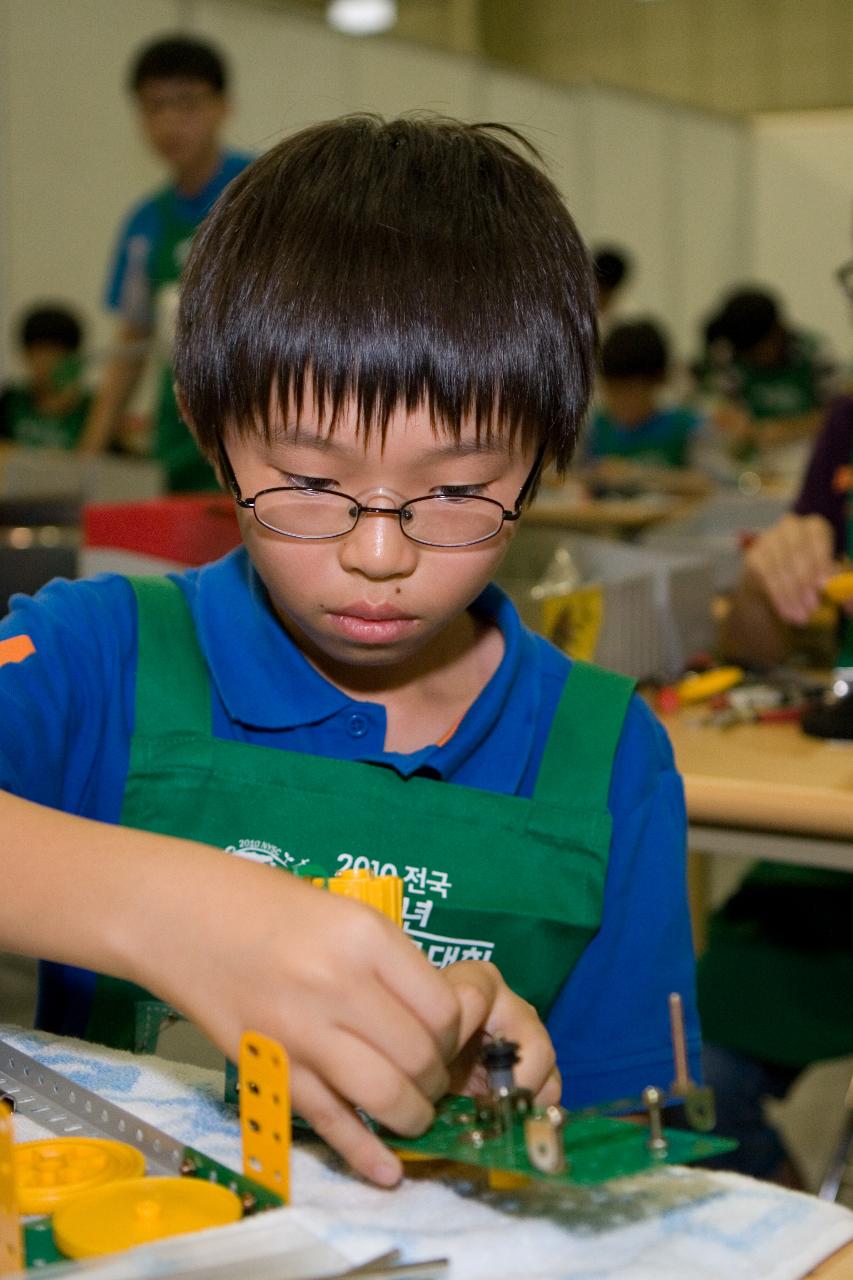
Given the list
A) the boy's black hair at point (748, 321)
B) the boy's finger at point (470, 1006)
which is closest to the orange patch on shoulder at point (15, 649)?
the boy's finger at point (470, 1006)

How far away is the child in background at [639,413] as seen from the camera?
5.19 m

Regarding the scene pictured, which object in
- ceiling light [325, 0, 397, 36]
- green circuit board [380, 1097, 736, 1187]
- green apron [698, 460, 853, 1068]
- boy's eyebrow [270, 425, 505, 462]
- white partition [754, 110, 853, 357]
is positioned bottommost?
green apron [698, 460, 853, 1068]

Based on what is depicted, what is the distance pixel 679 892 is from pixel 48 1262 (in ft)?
1.74

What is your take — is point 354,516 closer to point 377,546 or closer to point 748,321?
point 377,546

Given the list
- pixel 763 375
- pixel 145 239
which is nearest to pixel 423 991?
pixel 145 239

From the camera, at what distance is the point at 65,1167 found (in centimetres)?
56

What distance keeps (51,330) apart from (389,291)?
5.38 m

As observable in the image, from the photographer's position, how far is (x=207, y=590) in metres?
0.97

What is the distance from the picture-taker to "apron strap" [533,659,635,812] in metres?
0.91

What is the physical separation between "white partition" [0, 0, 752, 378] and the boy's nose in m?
4.45

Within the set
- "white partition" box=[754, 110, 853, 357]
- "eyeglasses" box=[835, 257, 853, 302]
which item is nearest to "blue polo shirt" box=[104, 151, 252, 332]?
"eyeglasses" box=[835, 257, 853, 302]

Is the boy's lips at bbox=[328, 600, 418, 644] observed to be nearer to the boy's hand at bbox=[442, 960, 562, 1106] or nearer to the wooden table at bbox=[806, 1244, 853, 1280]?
the boy's hand at bbox=[442, 960, 562, 1106]

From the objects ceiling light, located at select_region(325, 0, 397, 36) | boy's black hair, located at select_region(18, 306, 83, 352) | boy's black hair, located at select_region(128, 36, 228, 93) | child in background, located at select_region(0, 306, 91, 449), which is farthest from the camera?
ceiling light, located at select_region(325, 0, 397, 36)

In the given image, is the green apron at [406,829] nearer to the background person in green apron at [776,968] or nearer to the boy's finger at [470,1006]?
the boy's finger at [470,1006]
